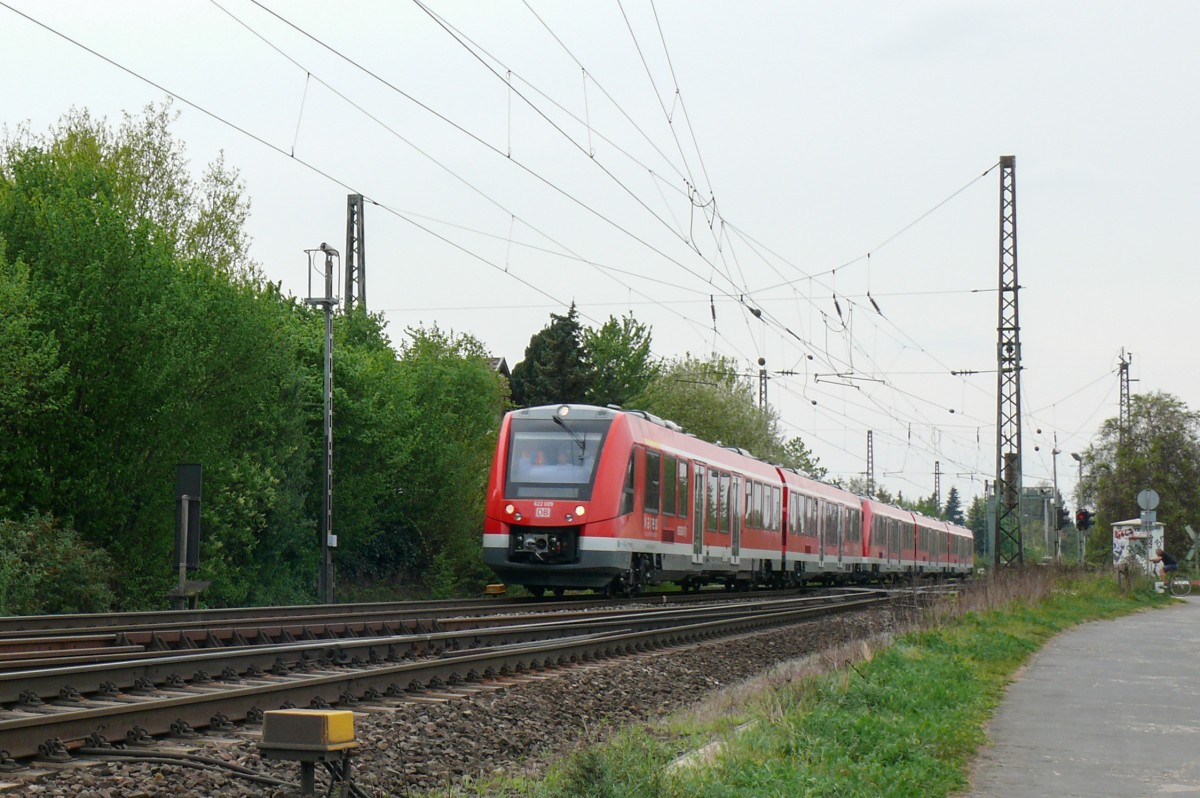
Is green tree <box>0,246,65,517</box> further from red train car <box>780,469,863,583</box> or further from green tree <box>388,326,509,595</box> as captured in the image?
red train car <box>780,469,863,583</box>

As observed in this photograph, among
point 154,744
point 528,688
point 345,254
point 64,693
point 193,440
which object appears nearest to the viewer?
point 154,744

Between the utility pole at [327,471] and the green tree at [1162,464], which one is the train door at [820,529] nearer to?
the utility pole at [327,471]

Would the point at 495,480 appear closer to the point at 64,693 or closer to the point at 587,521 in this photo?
the point at 587,521

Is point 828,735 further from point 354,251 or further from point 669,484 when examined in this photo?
point 354,251

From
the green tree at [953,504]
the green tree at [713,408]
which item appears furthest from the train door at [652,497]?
the green tree at [953,504]

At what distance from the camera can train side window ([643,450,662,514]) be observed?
85.5 feet

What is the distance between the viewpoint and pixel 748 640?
63.7 ft

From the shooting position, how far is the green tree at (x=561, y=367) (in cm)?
5869

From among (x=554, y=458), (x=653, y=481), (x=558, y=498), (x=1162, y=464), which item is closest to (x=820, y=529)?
(x=653, y=481)

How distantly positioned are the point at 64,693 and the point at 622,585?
1718 cm

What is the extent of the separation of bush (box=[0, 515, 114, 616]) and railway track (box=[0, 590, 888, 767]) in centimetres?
571

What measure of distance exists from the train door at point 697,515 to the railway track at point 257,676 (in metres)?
9.29

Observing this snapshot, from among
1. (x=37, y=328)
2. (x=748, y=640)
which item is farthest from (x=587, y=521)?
(x=37, y=328)

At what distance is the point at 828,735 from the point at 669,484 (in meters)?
18.0
